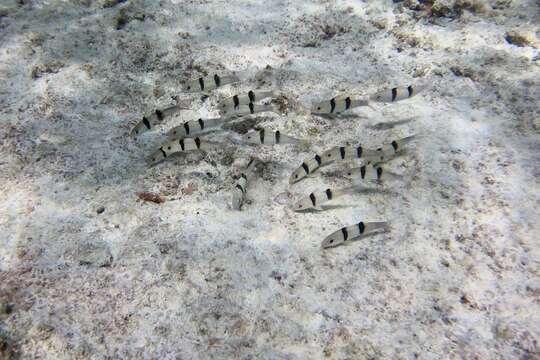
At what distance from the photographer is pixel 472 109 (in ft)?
20.9

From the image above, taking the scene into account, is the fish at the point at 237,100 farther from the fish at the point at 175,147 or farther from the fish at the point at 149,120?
the fish at the point at 149,120

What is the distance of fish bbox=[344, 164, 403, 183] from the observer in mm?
4977

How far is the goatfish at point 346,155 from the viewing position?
16.9 feet

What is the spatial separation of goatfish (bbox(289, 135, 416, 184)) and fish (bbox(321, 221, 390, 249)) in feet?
3.83

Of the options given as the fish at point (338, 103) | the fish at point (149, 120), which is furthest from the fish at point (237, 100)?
the fish at point (338, 103)

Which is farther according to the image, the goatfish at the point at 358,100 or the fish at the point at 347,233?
the goatfish at the point at 358,100

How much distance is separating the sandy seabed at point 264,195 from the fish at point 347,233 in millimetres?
136

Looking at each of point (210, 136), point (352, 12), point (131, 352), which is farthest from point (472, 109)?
point (131, 352)

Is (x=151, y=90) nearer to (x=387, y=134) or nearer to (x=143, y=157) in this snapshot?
(x=143, y=157)

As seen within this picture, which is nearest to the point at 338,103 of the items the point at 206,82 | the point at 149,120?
the point at 206,82

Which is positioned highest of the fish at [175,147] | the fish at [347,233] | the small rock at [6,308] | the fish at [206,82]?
→ the fish at [206,82]

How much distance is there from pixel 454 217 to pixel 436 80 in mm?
3373

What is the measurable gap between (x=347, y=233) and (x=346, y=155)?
1.37m

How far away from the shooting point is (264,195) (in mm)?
5172
